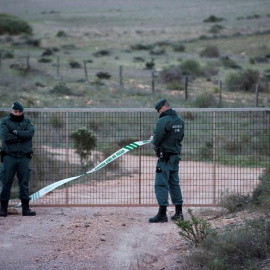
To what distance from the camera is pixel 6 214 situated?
452 inches

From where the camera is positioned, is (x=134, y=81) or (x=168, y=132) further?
(x=134, y=81)

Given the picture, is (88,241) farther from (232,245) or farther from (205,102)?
(205,102)

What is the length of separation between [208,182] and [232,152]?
108 cm

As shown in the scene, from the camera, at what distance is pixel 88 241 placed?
9.76 metres

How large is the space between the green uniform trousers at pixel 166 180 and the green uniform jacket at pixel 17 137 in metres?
2.09

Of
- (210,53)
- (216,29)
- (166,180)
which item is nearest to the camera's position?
(166,180)

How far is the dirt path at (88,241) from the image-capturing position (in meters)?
8.75

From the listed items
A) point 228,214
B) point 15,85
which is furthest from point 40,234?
point 15,85

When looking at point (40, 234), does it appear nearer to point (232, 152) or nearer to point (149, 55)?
point (232, 152)

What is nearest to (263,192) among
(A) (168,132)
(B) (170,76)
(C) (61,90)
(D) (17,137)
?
→ (A) (168,132)

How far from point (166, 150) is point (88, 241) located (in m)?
1.92

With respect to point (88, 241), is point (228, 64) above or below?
above

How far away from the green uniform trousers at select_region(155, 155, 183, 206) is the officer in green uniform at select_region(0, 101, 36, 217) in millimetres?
2091

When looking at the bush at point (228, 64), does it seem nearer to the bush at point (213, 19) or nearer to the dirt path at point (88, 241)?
the bush at point (213, 19)
